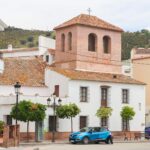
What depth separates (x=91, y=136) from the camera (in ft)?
127

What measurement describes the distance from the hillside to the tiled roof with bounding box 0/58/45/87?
2133 inches

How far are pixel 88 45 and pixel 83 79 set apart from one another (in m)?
6.79

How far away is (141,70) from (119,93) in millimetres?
12189

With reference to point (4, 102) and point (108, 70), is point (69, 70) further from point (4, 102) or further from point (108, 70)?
point (4, 102)

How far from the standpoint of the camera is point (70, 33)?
2098 inches

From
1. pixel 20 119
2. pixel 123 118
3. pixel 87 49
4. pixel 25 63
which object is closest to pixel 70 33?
pixel 87 49

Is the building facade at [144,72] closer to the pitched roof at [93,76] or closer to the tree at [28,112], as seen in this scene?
Result: the pitched roof at [93,76]

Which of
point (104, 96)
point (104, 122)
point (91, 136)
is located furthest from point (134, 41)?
point (91, 136)

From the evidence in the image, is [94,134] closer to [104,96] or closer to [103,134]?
[103,134]

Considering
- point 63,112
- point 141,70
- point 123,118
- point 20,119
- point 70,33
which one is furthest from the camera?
point 141,70

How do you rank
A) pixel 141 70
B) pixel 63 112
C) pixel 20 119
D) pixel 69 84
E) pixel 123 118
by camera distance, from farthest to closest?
1. pixel 141 70
2. pixel 123 118
3. pixel 69 84
4. pixel 63 112
5. pixel 20 119

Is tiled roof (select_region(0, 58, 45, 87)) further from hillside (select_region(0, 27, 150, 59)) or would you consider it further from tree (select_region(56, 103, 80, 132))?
hillside (select_region(0, 27, 150, 59))

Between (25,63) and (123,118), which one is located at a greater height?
(25,63)

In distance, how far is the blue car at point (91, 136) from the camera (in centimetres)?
3841
